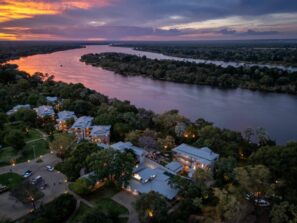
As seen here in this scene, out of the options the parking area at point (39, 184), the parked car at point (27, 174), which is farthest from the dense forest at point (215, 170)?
the parked car at point (27, 174)

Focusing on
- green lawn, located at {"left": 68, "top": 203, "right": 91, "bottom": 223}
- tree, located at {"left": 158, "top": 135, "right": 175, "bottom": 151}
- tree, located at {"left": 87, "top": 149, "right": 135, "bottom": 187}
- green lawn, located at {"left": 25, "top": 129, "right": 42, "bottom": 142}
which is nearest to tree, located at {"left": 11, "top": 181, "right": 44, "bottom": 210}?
green lawn, located at {"left": 68, "top": 203, "right": 91, "bottom": 223}

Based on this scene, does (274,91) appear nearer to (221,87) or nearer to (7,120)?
(221,87)

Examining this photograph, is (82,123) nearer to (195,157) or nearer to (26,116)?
(26,116)

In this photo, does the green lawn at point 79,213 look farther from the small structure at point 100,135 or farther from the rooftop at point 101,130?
the rooftop at point 101,130

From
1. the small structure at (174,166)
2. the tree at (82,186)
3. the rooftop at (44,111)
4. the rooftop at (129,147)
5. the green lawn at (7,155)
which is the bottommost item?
the green lawn at (7,155)

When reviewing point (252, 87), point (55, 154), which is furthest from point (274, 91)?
point (55, 154)

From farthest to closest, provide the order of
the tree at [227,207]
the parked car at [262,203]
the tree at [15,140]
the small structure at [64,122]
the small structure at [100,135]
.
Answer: the small structure at [64,122] → the small structure at [100,135] → the tree at [15,140] → the parked car at [262,203] → the tree at [227,207]

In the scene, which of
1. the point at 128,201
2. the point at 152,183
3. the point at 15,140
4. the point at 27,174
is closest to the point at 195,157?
the point at 152,183
